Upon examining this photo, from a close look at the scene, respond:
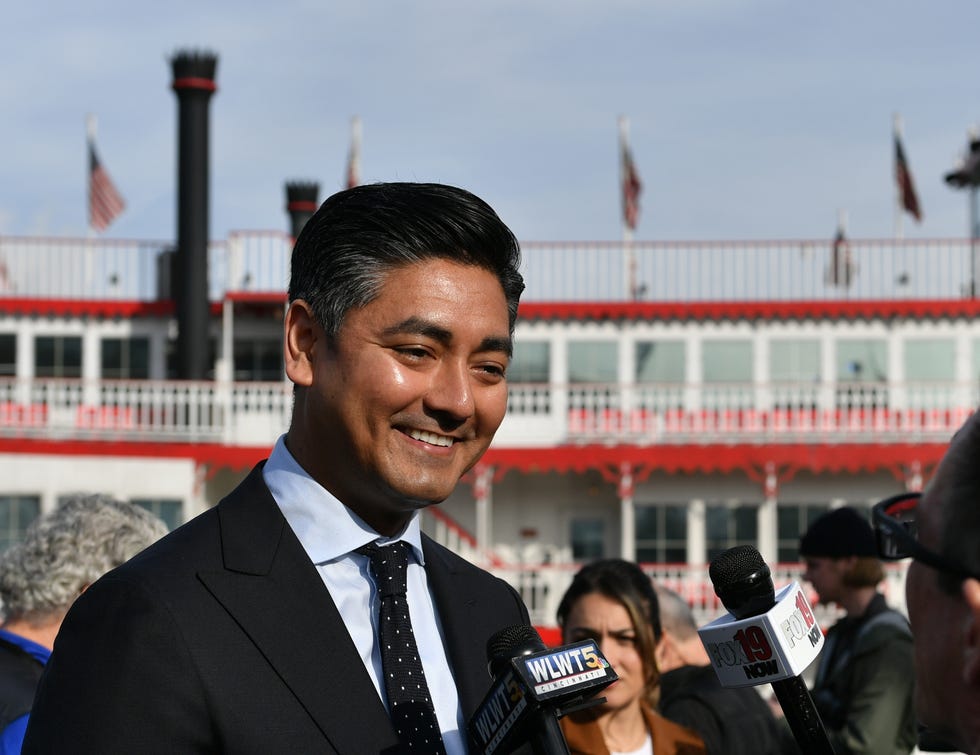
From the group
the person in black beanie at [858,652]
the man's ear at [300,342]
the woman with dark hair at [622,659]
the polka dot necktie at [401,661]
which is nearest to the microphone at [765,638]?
the polka dot necktie at [401,661]

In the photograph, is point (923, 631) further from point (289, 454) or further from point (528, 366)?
point (528, 366)

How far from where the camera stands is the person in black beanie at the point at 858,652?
5430mm

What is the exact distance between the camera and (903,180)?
1133 inches

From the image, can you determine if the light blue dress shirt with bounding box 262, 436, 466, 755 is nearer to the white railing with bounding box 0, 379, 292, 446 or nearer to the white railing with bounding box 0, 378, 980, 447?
the white railing with bounding box 0, 379, 292, 446

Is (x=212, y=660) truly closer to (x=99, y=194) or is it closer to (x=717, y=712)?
(x=717, y=712)

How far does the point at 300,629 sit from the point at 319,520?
213 millimetres

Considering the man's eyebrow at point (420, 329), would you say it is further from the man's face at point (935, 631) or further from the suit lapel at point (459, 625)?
the man's face at point (935, 631)

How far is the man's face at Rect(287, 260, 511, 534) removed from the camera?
2.30m

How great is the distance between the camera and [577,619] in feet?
14.4

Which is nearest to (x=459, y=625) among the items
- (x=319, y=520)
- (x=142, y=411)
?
(x=319, y=520)

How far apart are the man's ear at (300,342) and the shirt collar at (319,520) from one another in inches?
4.6

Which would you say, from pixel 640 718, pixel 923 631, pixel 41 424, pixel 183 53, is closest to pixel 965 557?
pixel 923 631

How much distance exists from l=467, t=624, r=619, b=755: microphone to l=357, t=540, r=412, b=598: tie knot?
0.45m

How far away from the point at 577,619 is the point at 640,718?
0.37m
